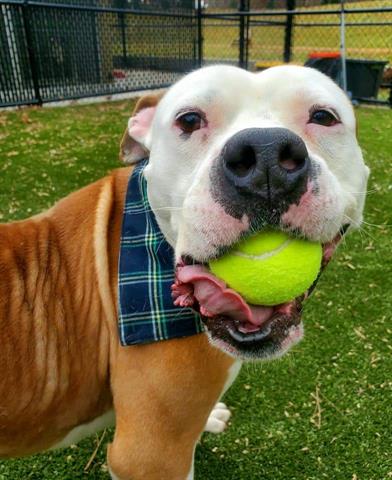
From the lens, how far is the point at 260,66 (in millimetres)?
11008

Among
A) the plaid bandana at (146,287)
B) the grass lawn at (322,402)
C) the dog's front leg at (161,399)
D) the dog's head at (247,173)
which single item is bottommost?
the grass lawn at (322,402)

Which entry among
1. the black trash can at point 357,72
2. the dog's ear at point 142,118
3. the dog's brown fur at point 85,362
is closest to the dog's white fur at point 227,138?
the dog's ear at point 142,118

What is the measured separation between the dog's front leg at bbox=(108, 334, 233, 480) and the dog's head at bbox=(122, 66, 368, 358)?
0.26 meters

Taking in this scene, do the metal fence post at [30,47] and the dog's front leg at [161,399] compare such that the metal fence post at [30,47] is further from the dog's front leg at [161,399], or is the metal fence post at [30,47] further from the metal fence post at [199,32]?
the dog's front leg at [161,399]

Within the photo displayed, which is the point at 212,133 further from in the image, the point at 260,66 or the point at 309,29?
the point at 309,29

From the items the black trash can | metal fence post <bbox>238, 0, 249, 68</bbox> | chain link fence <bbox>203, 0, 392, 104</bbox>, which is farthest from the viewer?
metal fence post <bbox>238, 0, 249, 68</bbox>

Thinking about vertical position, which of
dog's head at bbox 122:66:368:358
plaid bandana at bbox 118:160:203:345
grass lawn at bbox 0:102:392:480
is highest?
dog's head at bbox 122:66:368:358

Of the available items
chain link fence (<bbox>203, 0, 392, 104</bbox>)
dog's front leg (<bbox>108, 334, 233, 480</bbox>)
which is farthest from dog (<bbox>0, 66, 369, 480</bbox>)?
chain link fence (<bbox>203, 0, 392, 104</bbox>)

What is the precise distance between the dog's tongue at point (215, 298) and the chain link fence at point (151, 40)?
23.8 feet

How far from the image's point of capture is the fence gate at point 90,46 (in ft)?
25.9

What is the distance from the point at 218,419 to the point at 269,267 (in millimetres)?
1504

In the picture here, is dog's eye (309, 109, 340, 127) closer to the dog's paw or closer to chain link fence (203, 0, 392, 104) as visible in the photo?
the dog's paw

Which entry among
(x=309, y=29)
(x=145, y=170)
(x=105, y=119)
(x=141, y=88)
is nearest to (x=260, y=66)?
(x=309, y=29)

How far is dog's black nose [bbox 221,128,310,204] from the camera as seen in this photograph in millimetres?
1355
